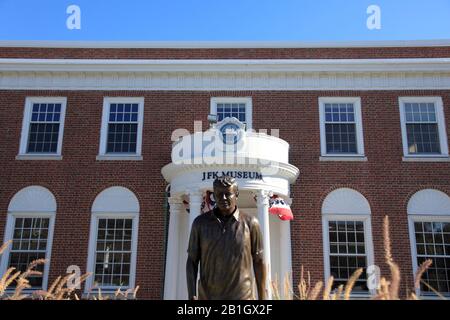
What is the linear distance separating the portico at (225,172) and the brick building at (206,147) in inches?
2.6

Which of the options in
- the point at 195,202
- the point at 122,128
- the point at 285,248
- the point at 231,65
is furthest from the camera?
the point at 122,128

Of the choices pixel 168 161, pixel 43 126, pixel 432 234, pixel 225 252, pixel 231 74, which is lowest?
pixel 225 252

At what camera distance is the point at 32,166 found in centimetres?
1605

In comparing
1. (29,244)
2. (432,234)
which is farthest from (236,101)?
(29,244)

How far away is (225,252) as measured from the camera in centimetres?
404

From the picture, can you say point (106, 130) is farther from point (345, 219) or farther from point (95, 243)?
point (345, 219)

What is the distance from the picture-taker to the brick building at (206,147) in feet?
48.6

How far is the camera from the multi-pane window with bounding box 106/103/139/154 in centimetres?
1634

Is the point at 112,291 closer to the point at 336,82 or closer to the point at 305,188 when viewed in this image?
the point at 305,188

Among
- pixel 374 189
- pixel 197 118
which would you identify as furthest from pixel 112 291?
pixel 374 189

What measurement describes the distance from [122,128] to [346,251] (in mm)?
8764

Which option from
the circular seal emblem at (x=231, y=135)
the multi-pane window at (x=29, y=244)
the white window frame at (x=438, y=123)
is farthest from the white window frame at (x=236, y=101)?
the multi-pane window at (x=29, y=244)

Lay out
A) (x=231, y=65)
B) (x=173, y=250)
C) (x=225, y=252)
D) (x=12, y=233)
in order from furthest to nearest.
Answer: (x=231, y=65) < (x=12, y=233) < (x=173, y=250) < (x=225, y=252)

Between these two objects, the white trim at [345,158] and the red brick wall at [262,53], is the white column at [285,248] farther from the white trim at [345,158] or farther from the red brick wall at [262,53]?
the red brick wall at [262,53]
